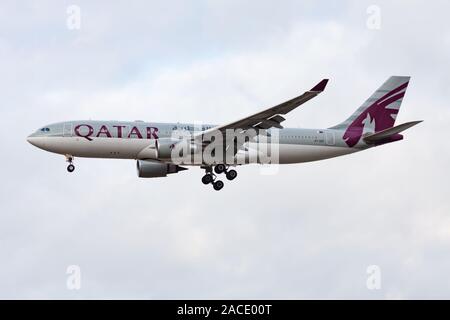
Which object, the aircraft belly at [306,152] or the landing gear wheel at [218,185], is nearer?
the aircraft belly at [306,152]

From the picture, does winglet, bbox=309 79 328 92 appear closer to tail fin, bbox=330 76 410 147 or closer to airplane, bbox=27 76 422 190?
airplane, bbox=27 76 422 190

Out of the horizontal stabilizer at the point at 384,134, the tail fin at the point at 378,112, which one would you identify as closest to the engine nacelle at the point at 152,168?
the tail fin at the point at 378,112

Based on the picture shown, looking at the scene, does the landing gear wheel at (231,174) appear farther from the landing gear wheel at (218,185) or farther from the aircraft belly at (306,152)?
the aircraft belly at (306,152)

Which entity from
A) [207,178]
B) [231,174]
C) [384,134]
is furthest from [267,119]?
[384,134]

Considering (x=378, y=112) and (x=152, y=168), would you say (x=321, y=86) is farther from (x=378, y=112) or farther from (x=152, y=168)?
(x=378, y=112)

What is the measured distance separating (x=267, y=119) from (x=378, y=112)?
39.9ft

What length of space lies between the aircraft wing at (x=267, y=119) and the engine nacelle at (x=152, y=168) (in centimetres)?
504

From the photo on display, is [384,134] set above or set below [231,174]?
above

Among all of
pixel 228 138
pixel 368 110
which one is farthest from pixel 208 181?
pixel 368 110

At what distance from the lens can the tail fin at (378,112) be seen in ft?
192

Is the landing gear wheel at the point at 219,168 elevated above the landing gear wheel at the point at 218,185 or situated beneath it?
elevated above

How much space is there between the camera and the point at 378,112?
198ft

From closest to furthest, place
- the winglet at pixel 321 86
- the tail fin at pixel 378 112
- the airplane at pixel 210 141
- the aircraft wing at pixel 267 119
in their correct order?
the winglet at pixel 321 86, the aircraft wing at pixel 267 119, the airplane at pixel 210 141, the tail fin at pixel 378 112

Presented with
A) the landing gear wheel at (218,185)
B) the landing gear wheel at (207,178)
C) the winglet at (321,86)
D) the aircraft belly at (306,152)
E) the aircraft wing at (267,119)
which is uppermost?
the winglet at (321,86)
